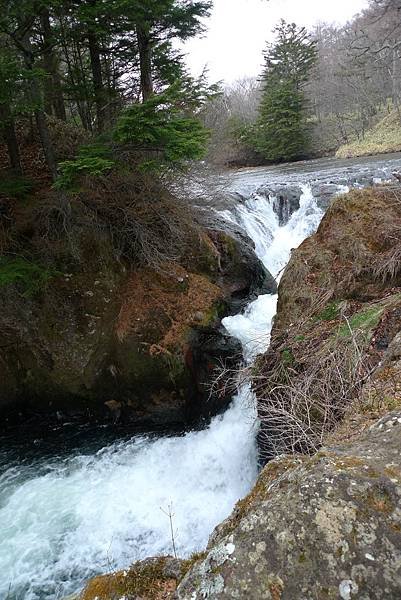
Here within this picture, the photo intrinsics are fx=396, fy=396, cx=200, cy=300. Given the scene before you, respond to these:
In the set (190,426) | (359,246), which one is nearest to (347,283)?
(359,246)

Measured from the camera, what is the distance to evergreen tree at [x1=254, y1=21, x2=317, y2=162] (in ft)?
99.5

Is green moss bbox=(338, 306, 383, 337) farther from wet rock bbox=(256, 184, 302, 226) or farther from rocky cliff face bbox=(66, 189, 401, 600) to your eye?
wet rock bbox=(256, 184, 302, 226)

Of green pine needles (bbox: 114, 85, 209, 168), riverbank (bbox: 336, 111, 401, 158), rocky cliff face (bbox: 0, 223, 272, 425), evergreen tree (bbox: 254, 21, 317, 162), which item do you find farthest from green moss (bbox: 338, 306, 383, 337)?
evergreen tree (bbox: 254, 21, 317, 162)

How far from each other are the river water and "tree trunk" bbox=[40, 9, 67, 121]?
5.57m

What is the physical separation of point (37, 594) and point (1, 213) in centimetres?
564

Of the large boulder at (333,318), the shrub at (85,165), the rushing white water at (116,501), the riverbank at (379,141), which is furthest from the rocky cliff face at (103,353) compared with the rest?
the riverbank at (379,141)

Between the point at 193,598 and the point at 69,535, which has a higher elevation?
the point at 193,598

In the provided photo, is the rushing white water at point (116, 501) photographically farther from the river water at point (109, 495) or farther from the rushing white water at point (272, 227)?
the rushing white water at point (272, 227)

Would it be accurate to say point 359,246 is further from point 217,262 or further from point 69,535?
point 69,535

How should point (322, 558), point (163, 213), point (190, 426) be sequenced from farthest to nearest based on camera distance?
point (163, 213) → point (190, 426) → point (322, 558)

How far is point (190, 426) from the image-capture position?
6.70m

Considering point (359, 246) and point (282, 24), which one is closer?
point (359, 246)

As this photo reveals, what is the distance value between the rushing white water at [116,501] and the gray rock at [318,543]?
3188 mm

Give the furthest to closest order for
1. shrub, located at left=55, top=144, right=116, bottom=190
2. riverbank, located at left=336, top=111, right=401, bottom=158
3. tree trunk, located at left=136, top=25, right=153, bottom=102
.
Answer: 1. riverbank, located at left=336, top=111, right=401, bottom=158
2. tree trunk, located at left=136, top=25, right=153, bottom=102
3. shrub, located at left=55, top=144, right=116, bottom=190
